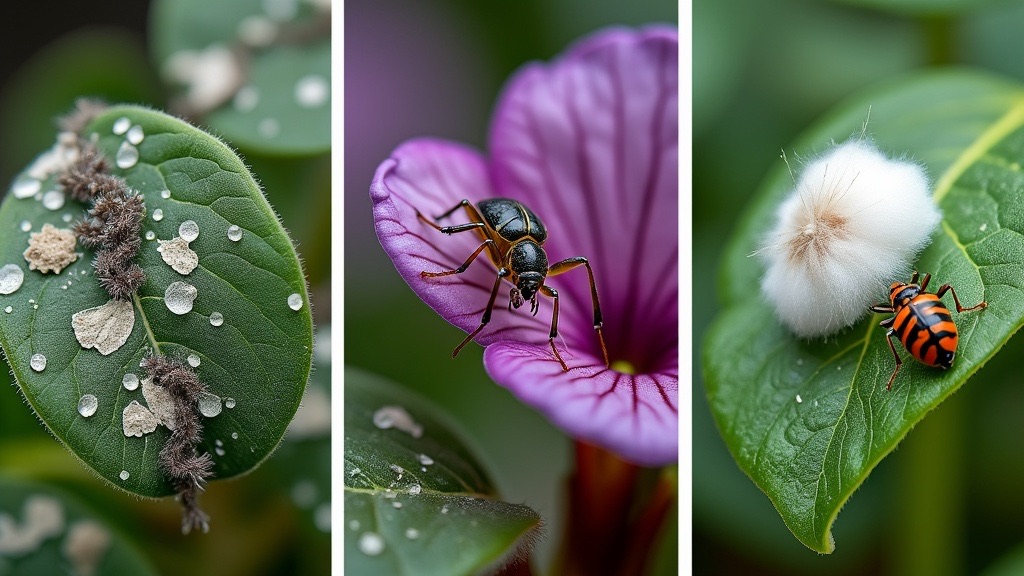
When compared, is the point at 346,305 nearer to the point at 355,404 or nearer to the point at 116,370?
the point at 355,404

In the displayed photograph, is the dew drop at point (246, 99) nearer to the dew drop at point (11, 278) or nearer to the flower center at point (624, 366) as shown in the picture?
the dew drop at point (11, 278)

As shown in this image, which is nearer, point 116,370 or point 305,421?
point 116,370

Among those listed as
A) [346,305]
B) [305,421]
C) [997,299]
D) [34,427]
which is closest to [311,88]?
[346,305]

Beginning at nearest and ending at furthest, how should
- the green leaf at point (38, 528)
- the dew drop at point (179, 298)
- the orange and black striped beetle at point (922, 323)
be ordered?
the orange and black striped beetle at point (922, 323)
the dew drop at point (179, 298)
the green leaf at point (38, 528)

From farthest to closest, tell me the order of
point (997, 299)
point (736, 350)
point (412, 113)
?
point (412, 113) → point (736, 350) → point (997, 299)

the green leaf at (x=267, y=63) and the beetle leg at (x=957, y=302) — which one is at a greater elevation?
the beetle leg at (x=957, y=302)

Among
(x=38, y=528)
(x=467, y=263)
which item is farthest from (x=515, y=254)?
(x=38, y=528)

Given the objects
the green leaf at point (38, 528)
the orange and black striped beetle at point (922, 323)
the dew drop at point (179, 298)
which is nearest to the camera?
the orange and black striped beetle at point (922, 323)

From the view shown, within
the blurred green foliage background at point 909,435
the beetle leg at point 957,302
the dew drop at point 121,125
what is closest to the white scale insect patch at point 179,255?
the dew drop at point 121,125

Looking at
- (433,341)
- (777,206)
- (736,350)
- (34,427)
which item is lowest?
(34,427)
